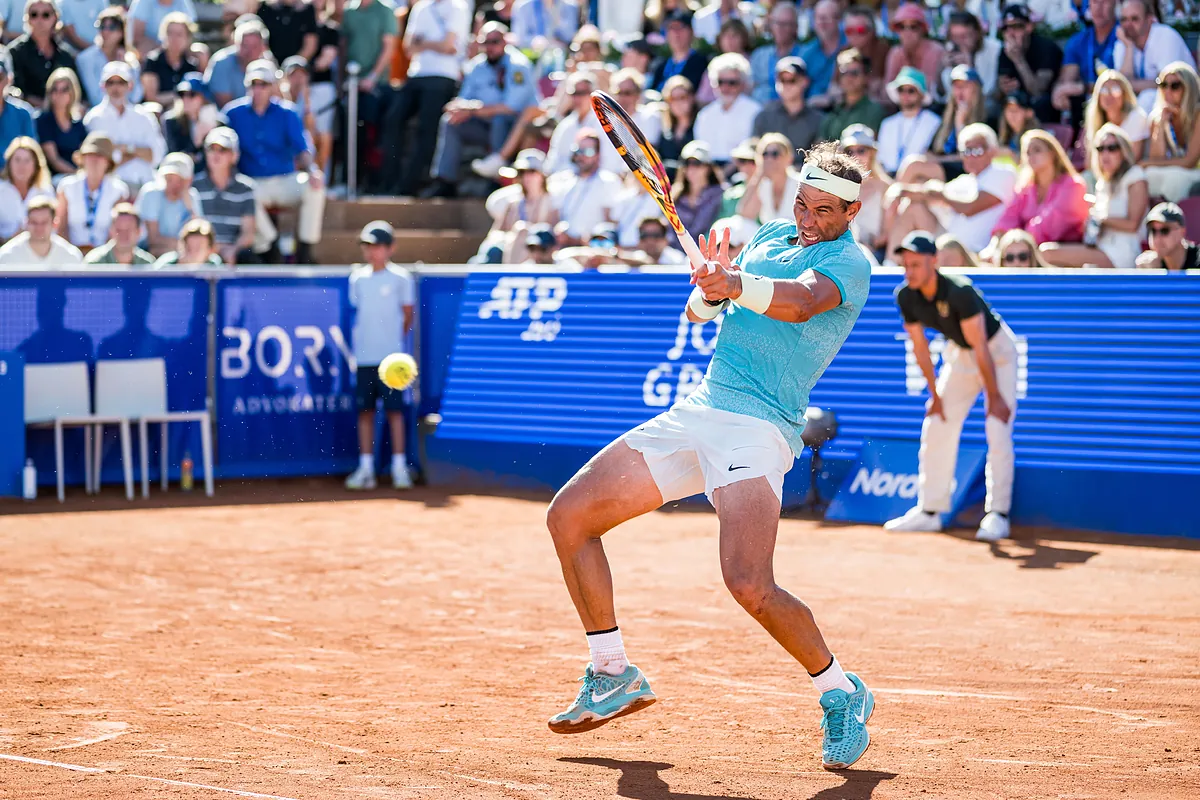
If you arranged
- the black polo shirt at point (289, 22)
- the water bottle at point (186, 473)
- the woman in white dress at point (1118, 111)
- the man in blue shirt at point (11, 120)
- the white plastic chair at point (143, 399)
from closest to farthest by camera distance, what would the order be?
1. the woman in white dress at point (1118, 111)
2. the white plastic chair at point (143, 399)
3. the water bottle at point (186, 473)
4. the man in blue shirt at point (11, 120)
5. the black polo shirt at point (289, 22)

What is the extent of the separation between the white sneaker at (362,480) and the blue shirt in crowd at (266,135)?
377cm

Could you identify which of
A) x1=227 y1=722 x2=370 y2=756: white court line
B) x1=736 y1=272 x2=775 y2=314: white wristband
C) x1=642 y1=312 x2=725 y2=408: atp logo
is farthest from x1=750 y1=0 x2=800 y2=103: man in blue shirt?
x1=227 y1=722 x2=370 y2=756: white court line

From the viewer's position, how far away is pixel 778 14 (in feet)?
51.4

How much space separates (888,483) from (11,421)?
6742mm

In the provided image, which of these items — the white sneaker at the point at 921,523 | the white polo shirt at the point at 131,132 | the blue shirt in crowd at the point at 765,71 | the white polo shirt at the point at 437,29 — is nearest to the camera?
the white sneaker at the point at 921,523

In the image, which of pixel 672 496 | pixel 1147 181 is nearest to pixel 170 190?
pixel 1147 181

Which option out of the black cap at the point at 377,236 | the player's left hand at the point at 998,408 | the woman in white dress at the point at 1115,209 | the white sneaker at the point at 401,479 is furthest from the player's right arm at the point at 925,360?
the black cap at the point at 377,236

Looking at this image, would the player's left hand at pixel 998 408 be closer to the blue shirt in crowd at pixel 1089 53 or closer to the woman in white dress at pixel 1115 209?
the woman in white dress at pixel 1115 209

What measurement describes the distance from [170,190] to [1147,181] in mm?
8542

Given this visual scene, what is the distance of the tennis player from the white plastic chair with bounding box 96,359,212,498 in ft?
27.0

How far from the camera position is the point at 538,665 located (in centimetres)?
712

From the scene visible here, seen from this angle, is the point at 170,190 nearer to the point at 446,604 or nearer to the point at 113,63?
the point at 113,63

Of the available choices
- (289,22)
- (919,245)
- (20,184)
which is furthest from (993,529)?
(289,22)

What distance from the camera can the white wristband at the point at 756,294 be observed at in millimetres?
5137
